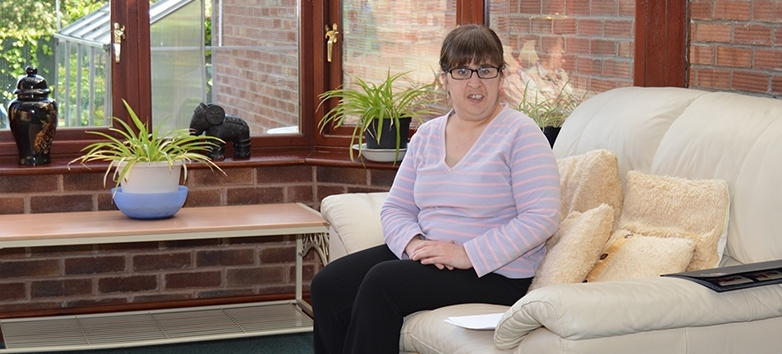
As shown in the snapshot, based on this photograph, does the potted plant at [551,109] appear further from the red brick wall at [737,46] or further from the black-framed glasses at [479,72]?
the black-framed glasses at [479,72]

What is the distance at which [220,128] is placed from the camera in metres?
3.81

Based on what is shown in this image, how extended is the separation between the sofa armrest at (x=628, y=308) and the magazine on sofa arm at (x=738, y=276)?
2 centimetres

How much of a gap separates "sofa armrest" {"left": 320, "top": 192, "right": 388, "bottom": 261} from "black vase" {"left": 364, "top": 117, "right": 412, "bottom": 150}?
2.27ft

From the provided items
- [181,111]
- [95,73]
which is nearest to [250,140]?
[181,111]

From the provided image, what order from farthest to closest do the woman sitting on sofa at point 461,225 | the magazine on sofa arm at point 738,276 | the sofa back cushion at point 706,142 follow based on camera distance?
1. the woman sitting on sofa at point 461,225
2. the sofa back cushion at point 706,142
3. the magazine on sofa arm at point 738,276

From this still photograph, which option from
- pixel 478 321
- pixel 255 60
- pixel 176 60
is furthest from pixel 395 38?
pixel 478 321

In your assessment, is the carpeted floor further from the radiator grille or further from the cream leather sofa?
the cream leather sofa

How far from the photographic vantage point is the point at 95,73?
3.86 metres

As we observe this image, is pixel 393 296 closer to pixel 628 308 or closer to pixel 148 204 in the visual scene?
pixel 628 308

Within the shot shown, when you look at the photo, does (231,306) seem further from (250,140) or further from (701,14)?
(701,14)

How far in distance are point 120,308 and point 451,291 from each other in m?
1.90

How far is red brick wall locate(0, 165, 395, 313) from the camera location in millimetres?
3686

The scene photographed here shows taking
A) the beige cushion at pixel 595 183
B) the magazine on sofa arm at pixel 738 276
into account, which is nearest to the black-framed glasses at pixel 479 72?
the beige cushion at pixel 595 183

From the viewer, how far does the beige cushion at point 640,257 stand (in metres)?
2.32
